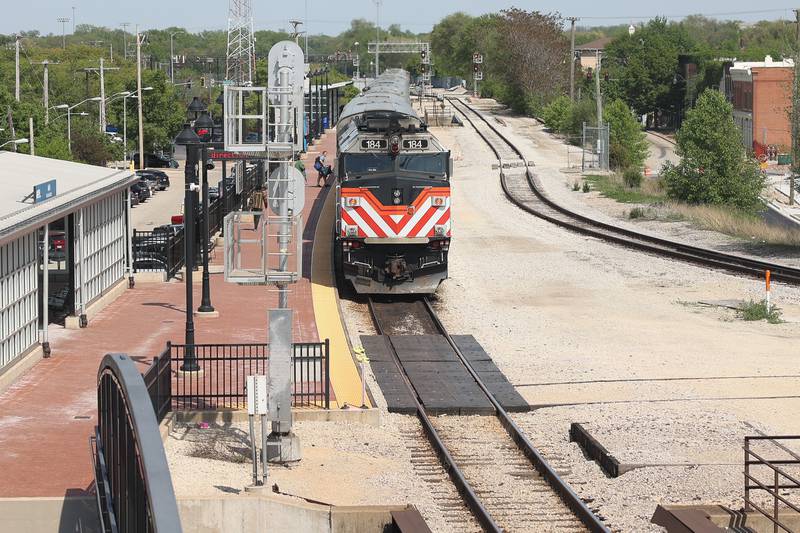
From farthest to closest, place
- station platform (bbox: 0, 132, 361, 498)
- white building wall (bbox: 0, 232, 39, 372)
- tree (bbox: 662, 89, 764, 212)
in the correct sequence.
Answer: tree (bbox: 662, 89, 764, 212) → white building wall (bbox: 0, 232, 39, 372) → station platform (bbox: 0, 132, 361, 498)

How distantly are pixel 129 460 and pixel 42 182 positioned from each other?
1732 cm

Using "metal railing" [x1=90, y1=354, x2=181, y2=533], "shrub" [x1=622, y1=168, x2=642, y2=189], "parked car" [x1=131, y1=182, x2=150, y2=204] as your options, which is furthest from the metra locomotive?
"parked car" [x1=131, y1=182, x2=150, y2=204]

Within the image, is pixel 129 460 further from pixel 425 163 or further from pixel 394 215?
pixel 425 163

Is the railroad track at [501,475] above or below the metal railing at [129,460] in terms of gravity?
below

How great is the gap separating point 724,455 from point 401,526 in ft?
18.4

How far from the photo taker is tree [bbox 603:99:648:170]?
2953 inches

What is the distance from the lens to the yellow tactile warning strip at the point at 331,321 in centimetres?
2108

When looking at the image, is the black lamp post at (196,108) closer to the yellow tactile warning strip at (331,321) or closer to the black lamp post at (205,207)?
the black lamp post at (205,207)

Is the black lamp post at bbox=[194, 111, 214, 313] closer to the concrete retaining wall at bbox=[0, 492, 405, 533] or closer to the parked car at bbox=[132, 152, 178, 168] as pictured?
the concrete retaining wall at bbox=[0, 492, 405, 533]

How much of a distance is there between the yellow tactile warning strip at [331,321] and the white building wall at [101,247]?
15.4 feet

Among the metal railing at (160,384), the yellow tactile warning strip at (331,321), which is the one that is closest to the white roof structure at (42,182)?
the metal railing at (160,384)

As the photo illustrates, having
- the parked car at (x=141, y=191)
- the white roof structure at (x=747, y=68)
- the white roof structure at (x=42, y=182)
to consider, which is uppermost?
the white roof structure at (x=747, y=68)

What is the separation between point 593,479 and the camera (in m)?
17.0

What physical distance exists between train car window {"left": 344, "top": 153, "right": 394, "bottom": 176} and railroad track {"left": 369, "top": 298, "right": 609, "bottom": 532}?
25.4ft
